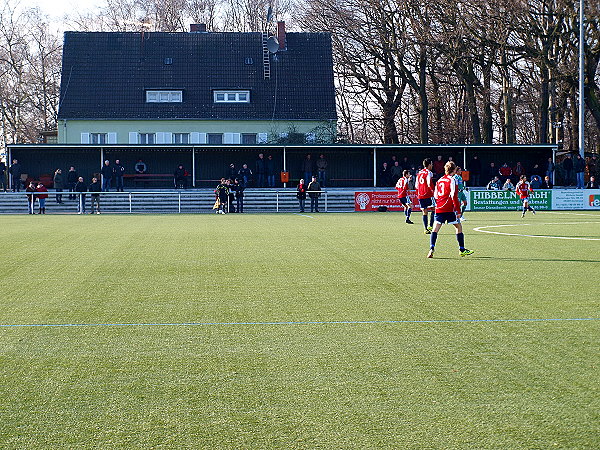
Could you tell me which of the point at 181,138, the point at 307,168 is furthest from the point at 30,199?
the point at 181,138

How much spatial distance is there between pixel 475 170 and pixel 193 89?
1918 cm

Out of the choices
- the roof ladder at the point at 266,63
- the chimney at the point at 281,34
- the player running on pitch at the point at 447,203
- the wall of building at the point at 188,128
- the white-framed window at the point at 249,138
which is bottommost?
the player running on pitch at the point at 447,203

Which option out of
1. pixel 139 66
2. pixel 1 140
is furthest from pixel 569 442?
pixel 1 140

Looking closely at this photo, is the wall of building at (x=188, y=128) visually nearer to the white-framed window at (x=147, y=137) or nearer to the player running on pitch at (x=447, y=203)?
the white-framed window at (x=147, y=137)

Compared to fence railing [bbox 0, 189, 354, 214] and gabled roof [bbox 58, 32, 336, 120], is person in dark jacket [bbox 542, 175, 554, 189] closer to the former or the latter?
fence railing [bbox 0, 189, 354, 214]

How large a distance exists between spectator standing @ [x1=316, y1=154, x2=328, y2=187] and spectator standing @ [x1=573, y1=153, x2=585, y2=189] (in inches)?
518

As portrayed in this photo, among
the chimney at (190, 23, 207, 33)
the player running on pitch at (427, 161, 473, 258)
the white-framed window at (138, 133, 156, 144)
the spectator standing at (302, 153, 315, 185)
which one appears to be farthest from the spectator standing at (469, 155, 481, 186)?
the player running on pitch at (427, 161, 473, 258)

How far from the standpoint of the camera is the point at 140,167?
157 ft

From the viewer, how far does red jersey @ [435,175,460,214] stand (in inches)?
590

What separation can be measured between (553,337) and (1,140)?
66.8 metres

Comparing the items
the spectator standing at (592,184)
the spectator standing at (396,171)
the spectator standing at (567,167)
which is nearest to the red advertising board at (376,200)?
the spectator standing at (396,171)

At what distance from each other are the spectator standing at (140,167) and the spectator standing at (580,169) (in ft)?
76.7

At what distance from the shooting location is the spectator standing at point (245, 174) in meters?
45.2

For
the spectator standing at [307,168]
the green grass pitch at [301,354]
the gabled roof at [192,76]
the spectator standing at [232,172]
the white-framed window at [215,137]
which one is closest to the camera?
the green grass pitch at [301,354]
